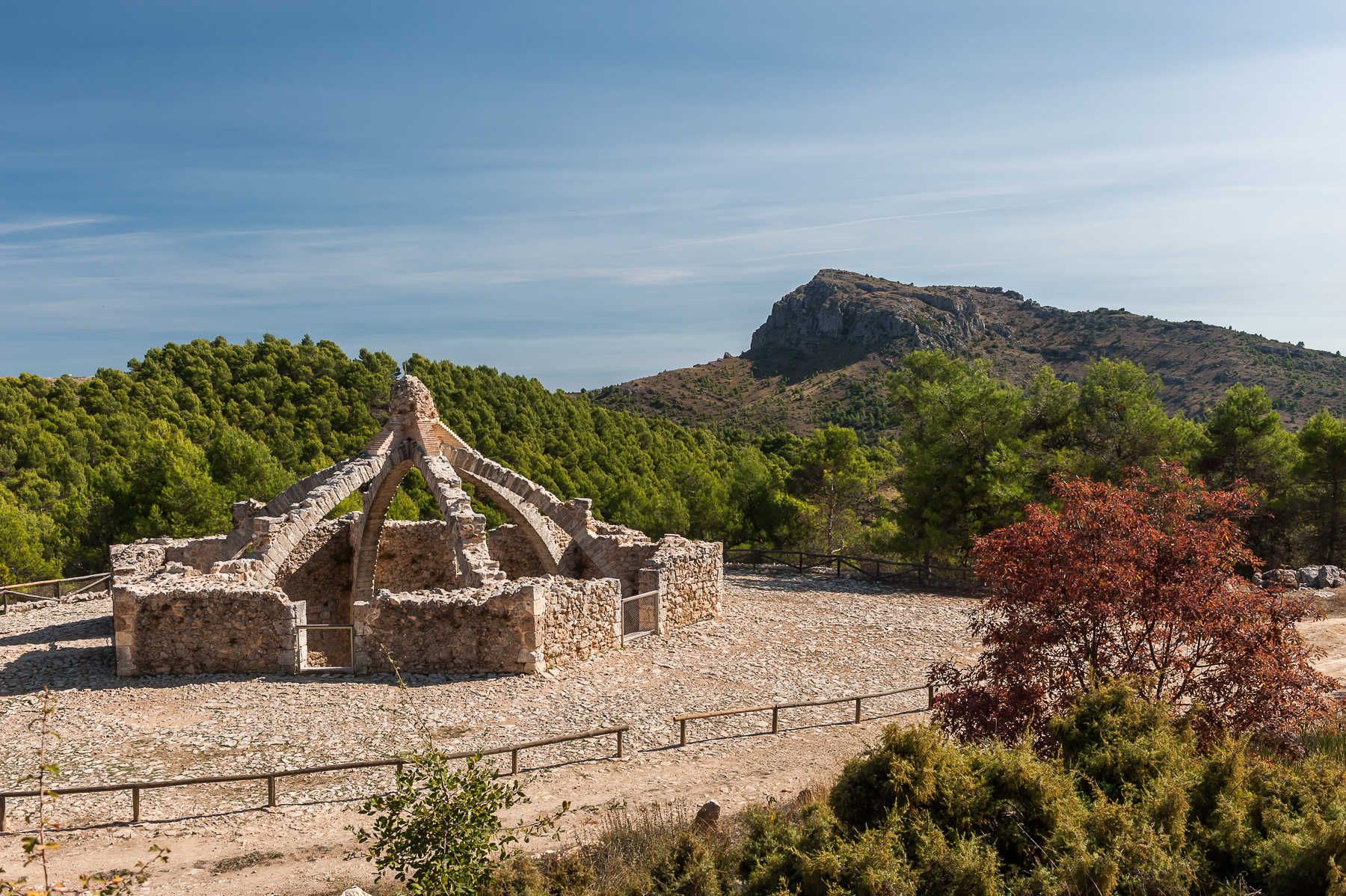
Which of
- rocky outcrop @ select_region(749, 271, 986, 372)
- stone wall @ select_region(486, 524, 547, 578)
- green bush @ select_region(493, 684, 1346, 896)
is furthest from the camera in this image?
rocky outcrop @ select_region(749, 271, 986, 372)

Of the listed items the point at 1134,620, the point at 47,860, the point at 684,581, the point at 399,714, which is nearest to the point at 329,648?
the point at 684,581

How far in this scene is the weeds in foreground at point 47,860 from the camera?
4.29m

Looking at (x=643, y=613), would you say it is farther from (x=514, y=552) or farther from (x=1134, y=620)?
(x=1134, y=620)

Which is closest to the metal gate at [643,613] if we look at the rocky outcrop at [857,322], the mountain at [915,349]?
the mountain at [915,349]

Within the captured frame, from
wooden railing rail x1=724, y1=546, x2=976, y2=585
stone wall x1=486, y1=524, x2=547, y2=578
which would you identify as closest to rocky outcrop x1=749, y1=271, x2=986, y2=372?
wooden railing rail x1=724, y1=546, x2=976, y2=585

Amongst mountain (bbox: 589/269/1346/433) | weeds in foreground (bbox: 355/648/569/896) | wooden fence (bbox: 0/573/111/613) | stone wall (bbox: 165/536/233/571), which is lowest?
wooden fence (bbox: 0/573/111/613)

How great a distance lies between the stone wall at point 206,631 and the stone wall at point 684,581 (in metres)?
6.53

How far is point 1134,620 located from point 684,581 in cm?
974

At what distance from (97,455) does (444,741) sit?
31426 millimetres

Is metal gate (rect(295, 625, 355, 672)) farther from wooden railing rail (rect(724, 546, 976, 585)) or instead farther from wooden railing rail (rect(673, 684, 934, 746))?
wooden railing rail (rect(724, 546, 976, 585))

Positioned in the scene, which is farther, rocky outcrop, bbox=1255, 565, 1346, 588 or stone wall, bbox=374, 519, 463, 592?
stone wall, bbox=374, 519, 463, 592

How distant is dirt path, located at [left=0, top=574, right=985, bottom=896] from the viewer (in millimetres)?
8445

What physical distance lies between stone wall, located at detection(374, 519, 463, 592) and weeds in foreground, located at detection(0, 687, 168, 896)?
29.5 feet

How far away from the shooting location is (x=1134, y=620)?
9.10 m
